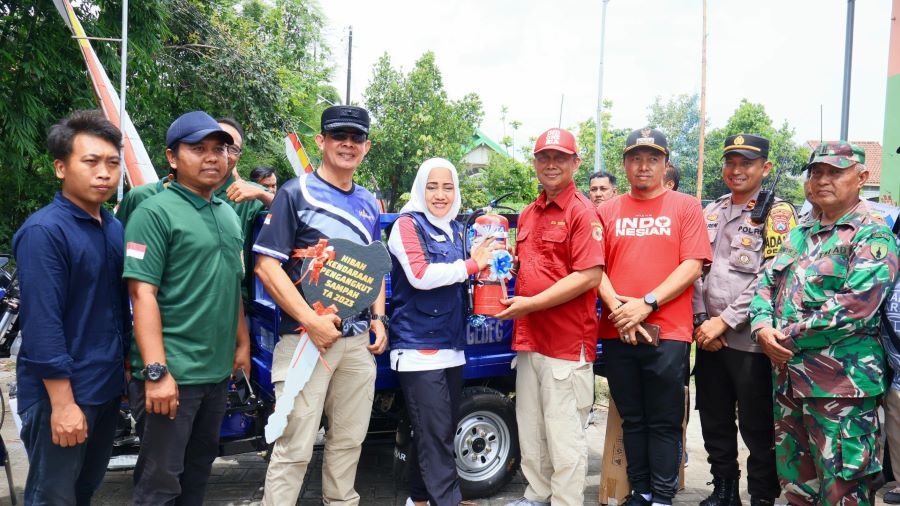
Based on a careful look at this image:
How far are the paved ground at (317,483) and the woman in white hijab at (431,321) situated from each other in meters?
0.81

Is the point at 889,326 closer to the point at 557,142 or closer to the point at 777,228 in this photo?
the point at 777,228

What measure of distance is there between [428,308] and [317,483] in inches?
69.4

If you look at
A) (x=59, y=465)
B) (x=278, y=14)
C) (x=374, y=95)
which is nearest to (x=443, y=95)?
(x=374, y=95)

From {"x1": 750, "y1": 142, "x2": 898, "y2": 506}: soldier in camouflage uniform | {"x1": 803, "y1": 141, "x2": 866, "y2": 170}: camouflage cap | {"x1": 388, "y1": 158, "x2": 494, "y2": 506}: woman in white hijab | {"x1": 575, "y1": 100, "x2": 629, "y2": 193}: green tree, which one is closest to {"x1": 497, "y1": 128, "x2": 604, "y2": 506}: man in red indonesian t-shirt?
{"x1": 388, "y1": 158, "x2": 494, "y2": 506}: woman in white hijab

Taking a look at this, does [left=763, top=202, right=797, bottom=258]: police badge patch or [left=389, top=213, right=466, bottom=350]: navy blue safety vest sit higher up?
[left=763, top=202, right=797, bottom=258]: police badge patch

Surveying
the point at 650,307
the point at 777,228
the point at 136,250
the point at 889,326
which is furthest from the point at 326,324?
the point at 889,326

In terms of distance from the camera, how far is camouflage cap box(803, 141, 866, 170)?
299cm

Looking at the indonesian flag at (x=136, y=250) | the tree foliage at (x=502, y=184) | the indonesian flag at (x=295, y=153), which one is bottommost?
the indonesian flag at (x=136, y=250)

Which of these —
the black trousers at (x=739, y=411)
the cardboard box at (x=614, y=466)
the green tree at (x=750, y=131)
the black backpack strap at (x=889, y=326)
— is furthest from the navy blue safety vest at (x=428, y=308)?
the green tree at (x=750, y=131)

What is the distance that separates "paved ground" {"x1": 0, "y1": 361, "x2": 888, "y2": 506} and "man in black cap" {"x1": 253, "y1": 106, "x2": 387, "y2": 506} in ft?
2.93

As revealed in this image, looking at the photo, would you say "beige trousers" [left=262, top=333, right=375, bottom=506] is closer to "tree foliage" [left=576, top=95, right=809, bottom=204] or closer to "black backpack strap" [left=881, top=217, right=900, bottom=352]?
"black backpack strap" [left=881, top=217, right=900, bottom=352]

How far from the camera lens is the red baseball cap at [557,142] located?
126 inches

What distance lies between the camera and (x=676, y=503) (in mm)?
3840

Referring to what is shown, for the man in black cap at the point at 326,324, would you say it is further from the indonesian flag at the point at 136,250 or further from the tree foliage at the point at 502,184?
the tree foliage at the point at 502,184
